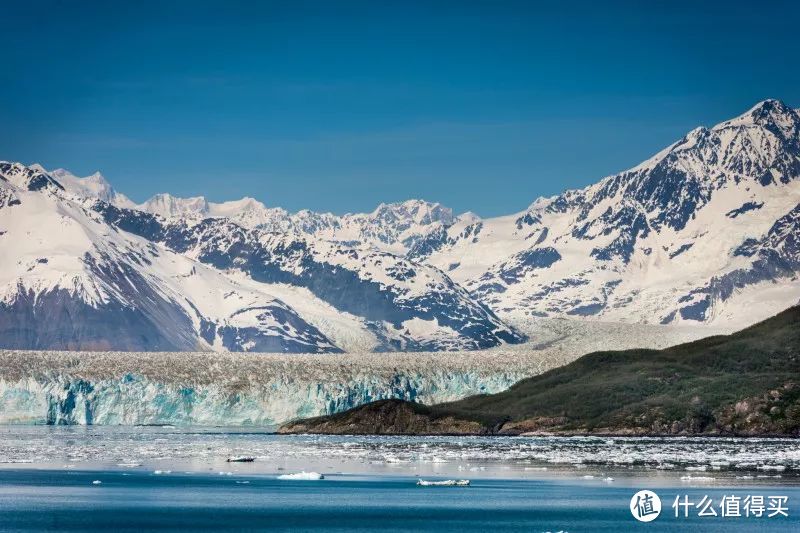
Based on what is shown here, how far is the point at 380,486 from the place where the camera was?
7394cm

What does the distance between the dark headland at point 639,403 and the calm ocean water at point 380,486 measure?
109 feet

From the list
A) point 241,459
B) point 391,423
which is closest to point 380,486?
point 241,459

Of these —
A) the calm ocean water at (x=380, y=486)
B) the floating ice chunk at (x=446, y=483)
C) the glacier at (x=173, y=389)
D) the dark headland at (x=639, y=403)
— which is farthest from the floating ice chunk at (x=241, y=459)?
the glacier at (x=173, y=389)

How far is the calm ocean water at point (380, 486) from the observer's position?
57.2m

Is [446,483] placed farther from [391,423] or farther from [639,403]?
[639,403]

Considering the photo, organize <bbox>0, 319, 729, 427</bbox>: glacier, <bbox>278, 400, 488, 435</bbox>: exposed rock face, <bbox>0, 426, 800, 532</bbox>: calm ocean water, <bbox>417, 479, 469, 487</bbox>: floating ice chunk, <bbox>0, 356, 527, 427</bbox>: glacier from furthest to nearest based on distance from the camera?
1. <bbox>0, 319, 729, 427</bbox>: glacier
2. <bbox>0, 356, 527, 427</bbox>: glacier
3. <bbox>278, 400, 488, 435</bbox>: exposed rock face
4. <bbox>417, 479, 469, 487</bbox>: floating ice chunk
5. <bbox>0, 426, 800, 532</bbox>: calm ocean water

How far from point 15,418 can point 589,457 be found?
3807 inches

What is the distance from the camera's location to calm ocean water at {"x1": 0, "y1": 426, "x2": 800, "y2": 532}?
5719 centimetres

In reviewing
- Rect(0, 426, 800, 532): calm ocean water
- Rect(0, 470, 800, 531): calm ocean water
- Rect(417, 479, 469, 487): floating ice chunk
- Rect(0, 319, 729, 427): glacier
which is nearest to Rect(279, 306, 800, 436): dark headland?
Rect(0, 319, 729, 427): glacier

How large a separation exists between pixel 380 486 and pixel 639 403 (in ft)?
301

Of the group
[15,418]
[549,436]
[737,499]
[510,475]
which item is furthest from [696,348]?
[737,499]

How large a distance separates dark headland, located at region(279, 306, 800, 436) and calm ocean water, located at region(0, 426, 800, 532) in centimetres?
3335

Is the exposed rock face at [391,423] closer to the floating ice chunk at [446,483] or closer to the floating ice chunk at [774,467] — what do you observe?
the floating ice chunk at [774,467]

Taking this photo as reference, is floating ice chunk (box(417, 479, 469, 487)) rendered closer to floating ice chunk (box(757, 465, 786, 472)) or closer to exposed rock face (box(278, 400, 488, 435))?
floating ice chunk (box(757, 465, 786, 472))
